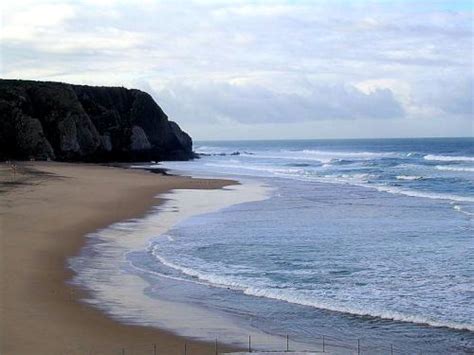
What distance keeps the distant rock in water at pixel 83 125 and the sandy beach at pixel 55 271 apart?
2464 centimetres

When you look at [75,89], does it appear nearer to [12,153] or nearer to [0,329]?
[12,153]

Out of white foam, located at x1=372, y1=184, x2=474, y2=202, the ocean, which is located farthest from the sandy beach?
white foam, located at x1=372, y1=184, x2=474, y2=202

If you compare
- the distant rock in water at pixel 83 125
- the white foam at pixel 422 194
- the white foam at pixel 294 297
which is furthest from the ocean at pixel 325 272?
the distant rock in water at pixel 83 125

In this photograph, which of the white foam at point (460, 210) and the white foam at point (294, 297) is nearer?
the white foam at point (294, 297)

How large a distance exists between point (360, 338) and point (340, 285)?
10.6 feet

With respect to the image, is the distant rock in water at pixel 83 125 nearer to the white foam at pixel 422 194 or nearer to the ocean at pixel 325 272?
the white foam at pixel 422 194

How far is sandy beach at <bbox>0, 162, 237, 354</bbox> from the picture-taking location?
949cm

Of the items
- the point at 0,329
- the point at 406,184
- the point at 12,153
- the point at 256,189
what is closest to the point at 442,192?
the point at 406,184

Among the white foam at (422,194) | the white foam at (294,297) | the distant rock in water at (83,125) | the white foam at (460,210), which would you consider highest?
the distant rock in water at (83,125)

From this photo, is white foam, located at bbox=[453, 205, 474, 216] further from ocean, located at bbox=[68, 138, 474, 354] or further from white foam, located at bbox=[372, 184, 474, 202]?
white foam, located at bbox=[372, 184, 474, 202]

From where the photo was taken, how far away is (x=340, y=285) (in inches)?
524

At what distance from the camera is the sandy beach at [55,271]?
949 cm

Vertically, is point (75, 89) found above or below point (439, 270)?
above

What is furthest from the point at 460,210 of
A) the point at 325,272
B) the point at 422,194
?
the point at 325,272
